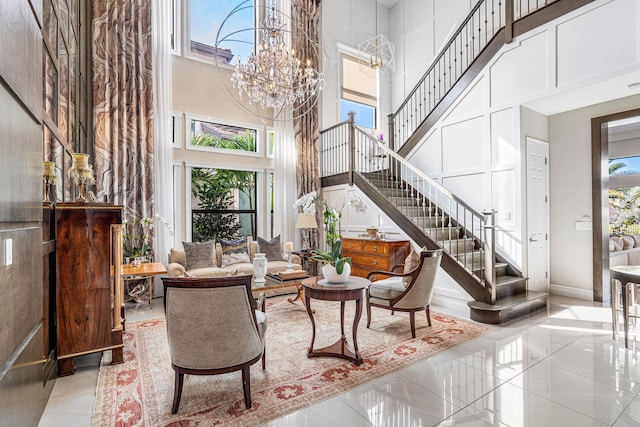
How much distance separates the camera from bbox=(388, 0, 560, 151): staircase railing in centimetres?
620

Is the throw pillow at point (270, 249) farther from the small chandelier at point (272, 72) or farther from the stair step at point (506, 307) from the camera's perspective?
the stair step at point (506, 307)

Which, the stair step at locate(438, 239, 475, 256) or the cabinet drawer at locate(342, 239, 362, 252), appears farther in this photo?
the cabinet drawer at locate(342, 239, 362, 252)

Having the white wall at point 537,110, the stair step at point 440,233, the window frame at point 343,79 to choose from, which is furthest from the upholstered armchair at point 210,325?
the window frame at point 343,79

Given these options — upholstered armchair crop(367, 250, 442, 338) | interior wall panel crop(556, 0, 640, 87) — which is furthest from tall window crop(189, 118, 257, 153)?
interior wall panel crop(556, 0, 640, 87)

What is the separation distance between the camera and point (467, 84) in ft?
17.8

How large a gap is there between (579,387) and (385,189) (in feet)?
14.0

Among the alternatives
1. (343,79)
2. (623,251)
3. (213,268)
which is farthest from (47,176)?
(623,251)

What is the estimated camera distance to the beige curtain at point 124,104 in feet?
16.3

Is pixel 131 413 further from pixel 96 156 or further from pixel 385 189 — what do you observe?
pixel 385 189

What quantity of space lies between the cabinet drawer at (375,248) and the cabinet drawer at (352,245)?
123 millimetres

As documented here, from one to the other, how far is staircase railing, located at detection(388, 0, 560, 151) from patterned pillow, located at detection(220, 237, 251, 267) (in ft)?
13.4

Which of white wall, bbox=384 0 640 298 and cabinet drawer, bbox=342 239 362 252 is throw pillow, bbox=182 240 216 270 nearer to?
cabinet drawer, bbox=342 239 362 252

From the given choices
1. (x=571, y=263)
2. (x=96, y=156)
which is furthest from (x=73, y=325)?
(x=571, y=263)

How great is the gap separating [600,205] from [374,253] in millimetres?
3440
